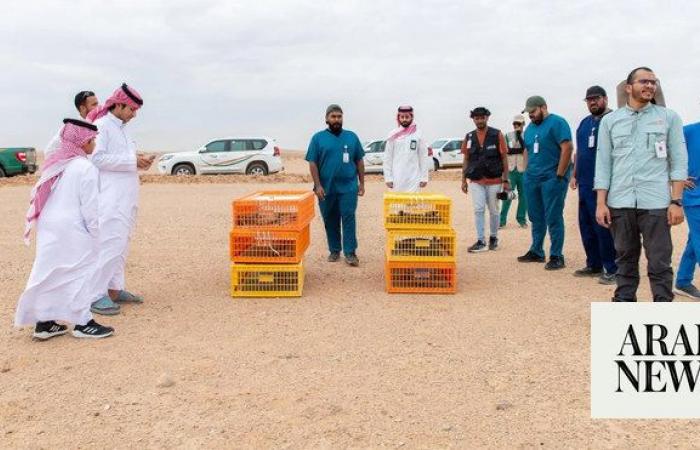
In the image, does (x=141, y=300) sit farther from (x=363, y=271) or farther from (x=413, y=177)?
(x=413, y=177)

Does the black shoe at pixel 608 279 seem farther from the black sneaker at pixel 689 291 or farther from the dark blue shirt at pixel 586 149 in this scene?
the dark blue shirt at pixel 586 149

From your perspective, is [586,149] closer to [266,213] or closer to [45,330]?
[266,213]

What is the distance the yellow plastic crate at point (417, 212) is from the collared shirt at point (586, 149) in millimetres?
1539

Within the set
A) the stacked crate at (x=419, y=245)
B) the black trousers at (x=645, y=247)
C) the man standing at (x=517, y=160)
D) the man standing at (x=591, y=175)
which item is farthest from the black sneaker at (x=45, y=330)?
the man standing at (x=517, y=160)

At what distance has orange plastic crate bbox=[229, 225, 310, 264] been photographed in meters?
6.14

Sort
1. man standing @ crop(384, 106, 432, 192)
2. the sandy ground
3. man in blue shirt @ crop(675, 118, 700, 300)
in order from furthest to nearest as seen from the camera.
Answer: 1. man standing @ crop(384, 106, 432, 192)
2. man in blue shirt @ crop(675, 118, 700, 300)
3. the sandy ground

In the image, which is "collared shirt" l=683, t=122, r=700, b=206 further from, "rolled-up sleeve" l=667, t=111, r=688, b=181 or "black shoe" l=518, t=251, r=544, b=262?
"black shoe" l=518, t=251, r=544, b=262

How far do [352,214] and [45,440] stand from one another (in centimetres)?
489

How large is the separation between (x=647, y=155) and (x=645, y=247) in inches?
27.0

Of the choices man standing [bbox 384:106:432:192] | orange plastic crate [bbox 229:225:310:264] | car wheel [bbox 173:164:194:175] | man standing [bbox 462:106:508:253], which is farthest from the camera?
car wheel [bbox 173:164:194:175]

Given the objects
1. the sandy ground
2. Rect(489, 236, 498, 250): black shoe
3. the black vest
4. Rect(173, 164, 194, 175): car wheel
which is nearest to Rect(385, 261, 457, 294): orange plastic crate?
the sandy ground

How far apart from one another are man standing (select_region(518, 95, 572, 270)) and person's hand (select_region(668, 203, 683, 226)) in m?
2.61

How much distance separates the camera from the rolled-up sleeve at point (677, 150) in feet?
15.1

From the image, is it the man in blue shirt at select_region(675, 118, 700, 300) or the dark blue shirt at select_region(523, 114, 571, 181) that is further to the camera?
the dark blue shirt at select_region(523, 114, 571, 181)
